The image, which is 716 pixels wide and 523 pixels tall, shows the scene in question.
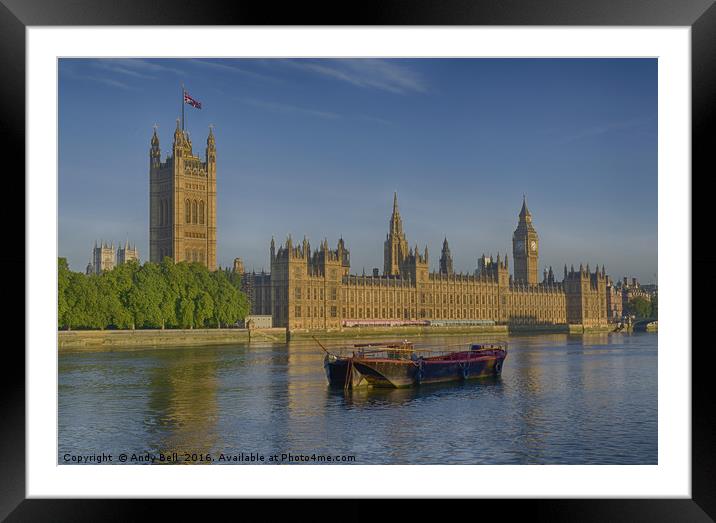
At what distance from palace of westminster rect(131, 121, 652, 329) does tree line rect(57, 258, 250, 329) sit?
7.86 metres

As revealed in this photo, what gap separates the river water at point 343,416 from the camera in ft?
29.3

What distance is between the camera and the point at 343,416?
11.6 metres

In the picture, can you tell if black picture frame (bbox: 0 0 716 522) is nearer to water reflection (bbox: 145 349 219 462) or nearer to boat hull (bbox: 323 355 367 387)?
water reflection (bbox: 145 349 219 462)

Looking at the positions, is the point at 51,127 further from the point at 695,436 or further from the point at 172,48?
the point at 695,436

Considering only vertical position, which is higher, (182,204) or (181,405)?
(182,204)

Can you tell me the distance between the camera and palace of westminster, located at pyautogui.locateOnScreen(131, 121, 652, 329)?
1533 inches

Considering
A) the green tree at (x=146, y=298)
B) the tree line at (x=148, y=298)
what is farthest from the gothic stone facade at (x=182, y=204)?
the green tree at (x=146, y=298)

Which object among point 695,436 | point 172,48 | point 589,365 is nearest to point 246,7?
point 172,48

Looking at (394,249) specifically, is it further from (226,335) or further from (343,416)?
(343,416)

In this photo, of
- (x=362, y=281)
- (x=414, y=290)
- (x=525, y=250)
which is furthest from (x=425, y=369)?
(x=525, y=250)

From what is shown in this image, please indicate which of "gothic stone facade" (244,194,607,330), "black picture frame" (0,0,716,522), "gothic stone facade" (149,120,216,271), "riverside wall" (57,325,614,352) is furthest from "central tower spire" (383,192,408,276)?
"black picture frame" (0,0,716,522)

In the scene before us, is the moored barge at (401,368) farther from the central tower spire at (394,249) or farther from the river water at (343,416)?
the central tower spire at (394,249)

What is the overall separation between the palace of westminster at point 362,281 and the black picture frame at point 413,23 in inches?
1261

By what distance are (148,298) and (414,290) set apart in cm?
2227
